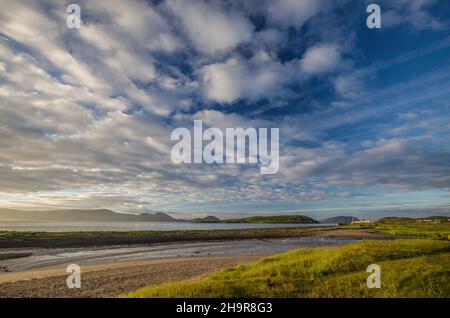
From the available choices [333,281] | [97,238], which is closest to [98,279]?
[333,281]

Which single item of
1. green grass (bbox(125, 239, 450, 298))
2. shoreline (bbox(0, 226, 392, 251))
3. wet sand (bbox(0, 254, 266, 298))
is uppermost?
green grass (bbox(125, 239, 450, 298))

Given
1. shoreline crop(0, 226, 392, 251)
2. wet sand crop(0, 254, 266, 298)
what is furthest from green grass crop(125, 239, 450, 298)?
shoreline crop(0, 226, 392, 251)

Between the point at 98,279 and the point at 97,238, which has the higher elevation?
the point at 98,279

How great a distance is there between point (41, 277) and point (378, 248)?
122 feet

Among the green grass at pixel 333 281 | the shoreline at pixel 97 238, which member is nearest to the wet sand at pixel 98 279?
the green grass at pixel 333 281

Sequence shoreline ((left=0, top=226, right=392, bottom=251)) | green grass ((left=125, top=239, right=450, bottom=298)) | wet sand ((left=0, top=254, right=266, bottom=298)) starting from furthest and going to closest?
shoreline ((left=0, top=226, right=392, bottom=251)), wet sand ((left=0, top=254, right=266, bottom=298)), green grass ((left=125, top=239, right=450, bottom=298))

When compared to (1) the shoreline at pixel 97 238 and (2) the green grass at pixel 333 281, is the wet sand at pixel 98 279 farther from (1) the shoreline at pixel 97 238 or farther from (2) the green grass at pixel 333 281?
(1) the shoreline at pixel 97 238

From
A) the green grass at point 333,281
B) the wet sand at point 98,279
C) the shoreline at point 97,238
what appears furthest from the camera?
the shoreline at point 97,238

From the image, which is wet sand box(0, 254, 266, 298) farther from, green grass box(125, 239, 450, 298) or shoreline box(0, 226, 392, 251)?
shoreline box(0, 226, 392, 251)

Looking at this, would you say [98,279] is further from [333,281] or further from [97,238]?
[97,238]

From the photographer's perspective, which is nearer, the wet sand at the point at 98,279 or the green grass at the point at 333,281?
the green grass at the point at 333,281

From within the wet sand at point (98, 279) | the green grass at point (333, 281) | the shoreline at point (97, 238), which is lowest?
the shoreline at point (97, 238)
